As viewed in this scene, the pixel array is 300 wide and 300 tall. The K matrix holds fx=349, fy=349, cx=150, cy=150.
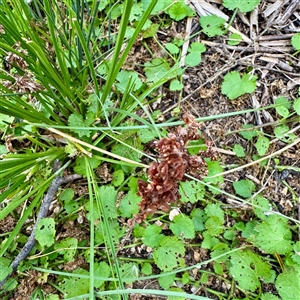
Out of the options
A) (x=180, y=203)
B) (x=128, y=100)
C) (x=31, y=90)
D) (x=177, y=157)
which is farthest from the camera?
(x=180, y=203)

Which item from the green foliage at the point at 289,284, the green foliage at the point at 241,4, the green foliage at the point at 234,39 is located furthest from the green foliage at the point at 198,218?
the green foliage at the point at 241,4

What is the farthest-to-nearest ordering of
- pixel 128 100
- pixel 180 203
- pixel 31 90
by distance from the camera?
pixel 180 203
pixel 128 100
pixel 31 90

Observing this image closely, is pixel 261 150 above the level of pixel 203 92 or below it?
below

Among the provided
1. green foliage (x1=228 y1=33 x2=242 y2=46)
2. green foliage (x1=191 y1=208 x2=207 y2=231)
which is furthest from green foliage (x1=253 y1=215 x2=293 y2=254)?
green foliage (x1=228 y1=33 x2=242 y2=46)

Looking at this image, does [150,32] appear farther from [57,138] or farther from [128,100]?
[57,138]

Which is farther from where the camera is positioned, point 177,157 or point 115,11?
point 115,11

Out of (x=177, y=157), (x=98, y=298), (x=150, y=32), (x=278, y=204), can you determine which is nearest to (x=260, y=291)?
(x=278, y=204)

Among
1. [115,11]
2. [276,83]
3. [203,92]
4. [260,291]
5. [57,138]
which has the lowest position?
[260,291]

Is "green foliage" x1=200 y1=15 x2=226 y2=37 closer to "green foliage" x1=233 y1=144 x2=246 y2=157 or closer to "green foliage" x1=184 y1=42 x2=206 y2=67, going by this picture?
"green foliage" x1=184 y1=42 x2=206 y2=67
